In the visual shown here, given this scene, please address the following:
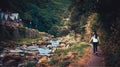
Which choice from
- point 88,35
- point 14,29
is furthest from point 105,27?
point 14,29

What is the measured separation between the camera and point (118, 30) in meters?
24.7

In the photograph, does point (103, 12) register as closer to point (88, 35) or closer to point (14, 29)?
point (88, 35)

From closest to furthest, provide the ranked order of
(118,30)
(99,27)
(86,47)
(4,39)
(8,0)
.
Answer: (118,30), (99,27), (86,47), (4,39), (8,0)

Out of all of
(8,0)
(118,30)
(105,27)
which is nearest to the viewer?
(118,30)

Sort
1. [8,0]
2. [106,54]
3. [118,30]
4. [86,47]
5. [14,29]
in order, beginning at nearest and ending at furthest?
[118,30] → [106,54] → [86,47] → [14,29] → [8,0]

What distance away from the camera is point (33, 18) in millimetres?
128500

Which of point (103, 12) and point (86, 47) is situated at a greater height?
point (103, 12)

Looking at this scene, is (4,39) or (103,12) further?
(4,39)

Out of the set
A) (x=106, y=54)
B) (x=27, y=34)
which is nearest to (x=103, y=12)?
(x=106, y=54)

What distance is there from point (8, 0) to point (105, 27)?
75.3m

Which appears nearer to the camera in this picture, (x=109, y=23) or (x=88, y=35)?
(x=109, y=23)

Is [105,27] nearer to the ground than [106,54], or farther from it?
farther from it

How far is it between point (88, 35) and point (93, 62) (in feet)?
41.7

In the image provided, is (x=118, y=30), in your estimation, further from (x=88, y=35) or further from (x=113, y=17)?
(x=88, y=35)
